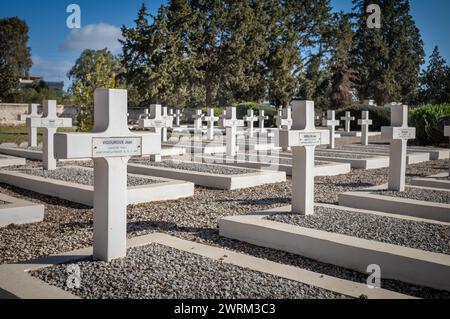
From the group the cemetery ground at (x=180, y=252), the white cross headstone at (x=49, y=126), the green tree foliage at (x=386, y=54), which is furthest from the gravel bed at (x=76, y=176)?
the green tree foliage at (x=386, y=54)

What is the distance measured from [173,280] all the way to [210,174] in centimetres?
562

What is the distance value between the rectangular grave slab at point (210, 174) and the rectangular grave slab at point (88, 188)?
876 mm

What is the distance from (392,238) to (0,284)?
379 centimetres

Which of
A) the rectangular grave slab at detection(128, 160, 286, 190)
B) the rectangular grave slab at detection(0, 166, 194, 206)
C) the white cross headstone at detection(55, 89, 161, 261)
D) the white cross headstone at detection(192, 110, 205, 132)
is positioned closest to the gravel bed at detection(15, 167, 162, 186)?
→ the rectangular grave slab at detection(0, 166, 194, 206)

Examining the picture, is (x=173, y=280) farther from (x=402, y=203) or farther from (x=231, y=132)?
(x=231, y=132)

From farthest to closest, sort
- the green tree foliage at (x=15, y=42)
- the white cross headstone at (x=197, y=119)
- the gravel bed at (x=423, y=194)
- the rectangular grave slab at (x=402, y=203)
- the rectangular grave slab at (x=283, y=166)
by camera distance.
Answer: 1. the green tree foliage at (x=15, y=42)
2. the white cross headstone at (x=197, y=119)
3. the rectangular grave slab at (x=283, y=166)
4. the gravel bed at (x=423, y=194)
5. the rectangular grave slab at (x=402, y=203)

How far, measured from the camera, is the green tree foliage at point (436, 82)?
135ft

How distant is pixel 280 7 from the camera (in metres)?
37.5

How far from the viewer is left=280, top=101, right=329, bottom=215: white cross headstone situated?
5996mm

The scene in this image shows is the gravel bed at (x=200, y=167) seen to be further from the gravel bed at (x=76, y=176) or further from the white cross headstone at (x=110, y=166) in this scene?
the white cross headstone at (x=110, y=166)

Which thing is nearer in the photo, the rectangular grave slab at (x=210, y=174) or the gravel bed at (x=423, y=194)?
the gravel bed at (x=423, y=194)

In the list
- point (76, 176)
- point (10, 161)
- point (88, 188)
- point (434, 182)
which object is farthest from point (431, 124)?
point (88, 188)

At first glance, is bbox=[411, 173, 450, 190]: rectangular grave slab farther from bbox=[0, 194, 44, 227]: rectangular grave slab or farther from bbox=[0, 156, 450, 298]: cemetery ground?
bbox=[0, 194, 44, 227]: rectangular grave slab
